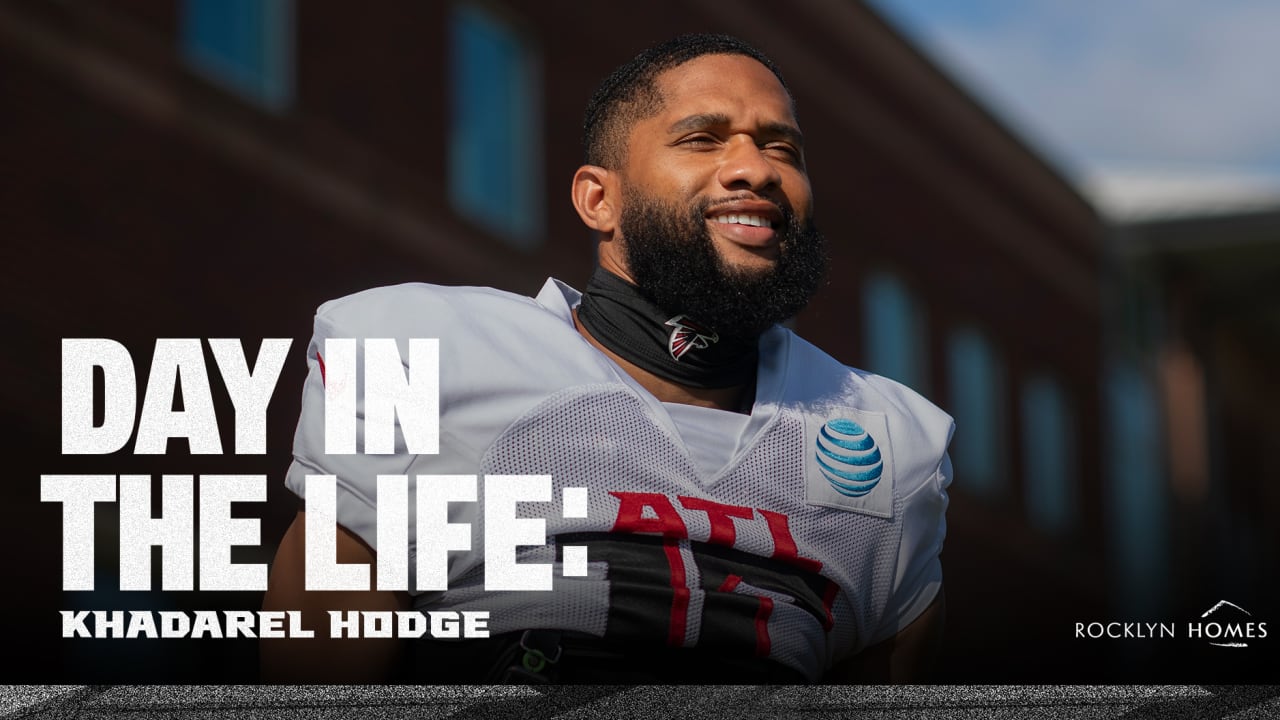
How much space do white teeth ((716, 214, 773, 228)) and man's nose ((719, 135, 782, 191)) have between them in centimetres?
4

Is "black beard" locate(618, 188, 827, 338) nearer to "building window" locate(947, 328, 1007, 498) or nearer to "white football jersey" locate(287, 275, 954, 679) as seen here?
"white football jersey" locate(287, 275, 954, 679)

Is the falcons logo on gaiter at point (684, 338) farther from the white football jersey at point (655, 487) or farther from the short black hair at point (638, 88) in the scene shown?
the short black hair at point (638, 88)

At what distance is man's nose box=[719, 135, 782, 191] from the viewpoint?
7.92ft

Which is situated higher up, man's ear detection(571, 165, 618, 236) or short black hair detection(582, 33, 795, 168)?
short black hair detection(582, 33, 795, 168)

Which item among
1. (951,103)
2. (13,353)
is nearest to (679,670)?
(13,353)

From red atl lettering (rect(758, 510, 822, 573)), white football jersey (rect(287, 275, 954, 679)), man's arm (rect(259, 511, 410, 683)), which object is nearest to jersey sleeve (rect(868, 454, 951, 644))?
white football jersey (rect(287, 275, 954, 679))

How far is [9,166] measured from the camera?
5594mm

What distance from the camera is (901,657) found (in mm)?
2514

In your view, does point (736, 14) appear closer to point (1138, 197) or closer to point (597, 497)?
point (1138, 197)

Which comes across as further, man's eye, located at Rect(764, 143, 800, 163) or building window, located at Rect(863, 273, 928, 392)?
building window, located at Rect(863, 273, 928, 392)

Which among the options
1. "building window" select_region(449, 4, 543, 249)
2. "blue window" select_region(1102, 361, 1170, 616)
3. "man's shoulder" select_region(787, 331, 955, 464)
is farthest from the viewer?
"blue window" select_region(1102, 361, 1170, 616)

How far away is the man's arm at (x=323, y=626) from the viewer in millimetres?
2252

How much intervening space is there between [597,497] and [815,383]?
421 mm

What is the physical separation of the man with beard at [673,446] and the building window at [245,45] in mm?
4110
